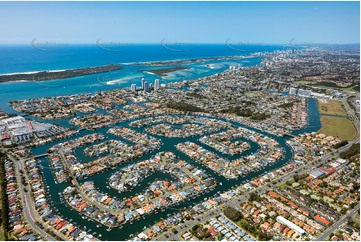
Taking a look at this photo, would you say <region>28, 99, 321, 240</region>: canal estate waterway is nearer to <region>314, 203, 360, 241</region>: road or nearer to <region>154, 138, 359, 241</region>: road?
<region>154, 138, 359, 241</region>: road

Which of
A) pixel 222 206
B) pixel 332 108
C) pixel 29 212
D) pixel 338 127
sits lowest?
pixel 29 212

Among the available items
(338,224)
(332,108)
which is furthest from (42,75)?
(338,224)

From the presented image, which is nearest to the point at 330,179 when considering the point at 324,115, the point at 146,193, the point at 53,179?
the point at 146,193

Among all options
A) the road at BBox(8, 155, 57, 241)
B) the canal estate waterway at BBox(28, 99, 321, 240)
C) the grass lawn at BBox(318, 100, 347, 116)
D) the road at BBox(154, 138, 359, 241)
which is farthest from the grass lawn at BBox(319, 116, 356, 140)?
the road at BBox(8, 155, 57, 241)

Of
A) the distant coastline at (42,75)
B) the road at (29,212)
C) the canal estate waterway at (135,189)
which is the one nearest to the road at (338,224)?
the canal estate waterway at (135,189)

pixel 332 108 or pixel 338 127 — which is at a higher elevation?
pixel 332 108

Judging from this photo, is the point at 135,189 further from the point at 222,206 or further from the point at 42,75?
the point at 42,75
